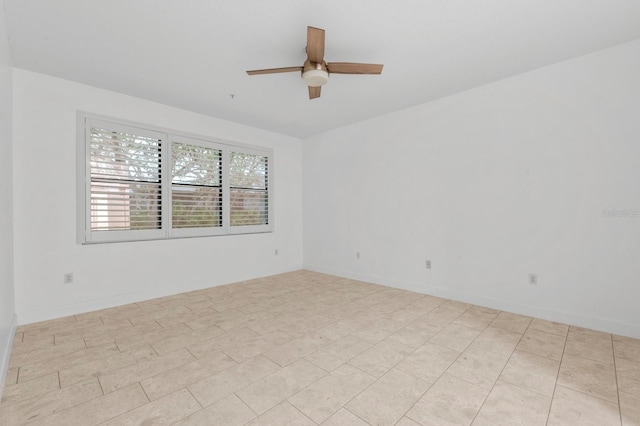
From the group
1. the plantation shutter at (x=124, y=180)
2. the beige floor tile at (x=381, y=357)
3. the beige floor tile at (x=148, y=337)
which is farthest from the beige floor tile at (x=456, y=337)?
the plantation shutter at (x=124, y=180)

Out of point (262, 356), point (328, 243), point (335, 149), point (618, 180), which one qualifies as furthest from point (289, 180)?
point (618, 180)

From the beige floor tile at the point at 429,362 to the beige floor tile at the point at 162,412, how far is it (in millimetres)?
1423

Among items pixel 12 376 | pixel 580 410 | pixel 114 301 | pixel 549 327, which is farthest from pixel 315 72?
pixel 114 301

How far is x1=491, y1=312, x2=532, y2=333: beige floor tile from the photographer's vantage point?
2812 millimetres

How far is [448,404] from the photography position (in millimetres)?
1698

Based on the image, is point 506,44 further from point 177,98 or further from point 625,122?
point 177,98

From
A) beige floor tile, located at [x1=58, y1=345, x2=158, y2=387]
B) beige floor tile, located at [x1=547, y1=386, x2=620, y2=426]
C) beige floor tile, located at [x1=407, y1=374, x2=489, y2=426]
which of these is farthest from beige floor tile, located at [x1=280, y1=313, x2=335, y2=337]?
beige floor tile, located at [x1=547, y1=386, x2=620, y2=426]

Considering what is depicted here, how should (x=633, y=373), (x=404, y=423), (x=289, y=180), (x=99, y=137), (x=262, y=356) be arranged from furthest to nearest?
(x=289, y=180) → (x=99, y=137) → (x=262, y=356) → (x=633, y=373) → (x=404, y=423)

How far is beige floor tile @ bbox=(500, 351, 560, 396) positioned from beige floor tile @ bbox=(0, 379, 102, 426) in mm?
2744

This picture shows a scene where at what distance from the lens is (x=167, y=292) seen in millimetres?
3984

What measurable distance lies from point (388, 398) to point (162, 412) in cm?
133

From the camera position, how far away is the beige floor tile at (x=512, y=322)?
2.81 m

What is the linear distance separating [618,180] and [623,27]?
130cm

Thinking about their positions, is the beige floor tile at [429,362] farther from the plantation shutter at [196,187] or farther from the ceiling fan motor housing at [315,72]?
the plantation shutter at [196,187]
